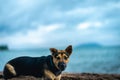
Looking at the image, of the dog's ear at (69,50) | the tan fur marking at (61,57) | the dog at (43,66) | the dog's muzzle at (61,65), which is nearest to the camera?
the dog's muzzle at (61,65)

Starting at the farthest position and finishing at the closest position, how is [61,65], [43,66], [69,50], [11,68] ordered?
[11,68] → [43,66] → [69,50] → [61,65]

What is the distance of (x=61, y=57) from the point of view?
15.4 metres

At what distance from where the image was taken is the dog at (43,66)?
15469mm

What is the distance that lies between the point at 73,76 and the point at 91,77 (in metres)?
0.73

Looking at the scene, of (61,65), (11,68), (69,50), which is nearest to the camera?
(61,65)

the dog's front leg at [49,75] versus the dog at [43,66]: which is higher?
the dog at [43,66]

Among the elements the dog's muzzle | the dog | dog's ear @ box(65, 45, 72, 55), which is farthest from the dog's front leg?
dog's ear @ box(65, 45, 72, 55)

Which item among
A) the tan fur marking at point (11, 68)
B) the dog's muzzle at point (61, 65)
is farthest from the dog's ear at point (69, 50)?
the tan fur marking at point (11, 68)

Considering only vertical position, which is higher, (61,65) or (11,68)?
(11,68)

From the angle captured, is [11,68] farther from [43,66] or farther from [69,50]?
[69,50]

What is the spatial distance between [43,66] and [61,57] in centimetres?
87

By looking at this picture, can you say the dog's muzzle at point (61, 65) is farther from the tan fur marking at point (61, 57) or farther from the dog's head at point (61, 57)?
the tan fur marking at point (61, 57)

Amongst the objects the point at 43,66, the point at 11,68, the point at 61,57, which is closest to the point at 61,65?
the point at 61,57

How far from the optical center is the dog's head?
15.3 metres
